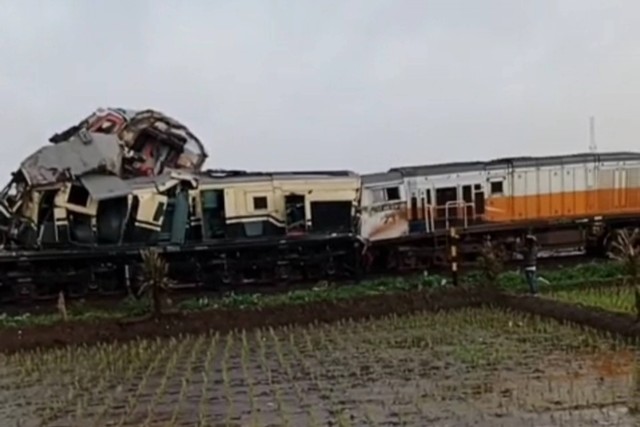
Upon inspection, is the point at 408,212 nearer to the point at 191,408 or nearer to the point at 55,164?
the point at 55,164

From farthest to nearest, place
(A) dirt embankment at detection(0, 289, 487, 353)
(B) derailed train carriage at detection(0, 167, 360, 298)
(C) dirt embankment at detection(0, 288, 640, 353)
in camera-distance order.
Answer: (B) derailed train carriage at detection(0, 167, 360, 298)
(A) dirt embankment at detection(0, 289, 487, 353)
(C) dirt embankment at detection(0, 288, 640, 353)

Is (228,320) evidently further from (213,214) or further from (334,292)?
(213,214)

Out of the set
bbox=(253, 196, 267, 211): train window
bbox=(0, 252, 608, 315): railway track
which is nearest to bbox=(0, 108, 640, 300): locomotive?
bbox=(253, 196, 267, 211): train window

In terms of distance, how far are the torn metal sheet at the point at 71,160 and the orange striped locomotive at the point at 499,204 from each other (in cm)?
599

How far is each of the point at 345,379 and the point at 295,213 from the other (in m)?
13.1

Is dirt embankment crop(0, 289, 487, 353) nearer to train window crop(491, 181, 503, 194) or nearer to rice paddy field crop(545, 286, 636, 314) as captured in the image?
rice paddy field crop(545, 286, 636, 314)

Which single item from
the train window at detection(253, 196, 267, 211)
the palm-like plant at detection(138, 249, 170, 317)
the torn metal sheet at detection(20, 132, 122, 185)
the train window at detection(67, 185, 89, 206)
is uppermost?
the torn metal sheet at detection(20, 132, 122, 185)

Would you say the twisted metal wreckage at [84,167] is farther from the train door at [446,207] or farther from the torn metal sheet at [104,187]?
the train door at [446,207]

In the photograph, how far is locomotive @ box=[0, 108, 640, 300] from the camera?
22.7m

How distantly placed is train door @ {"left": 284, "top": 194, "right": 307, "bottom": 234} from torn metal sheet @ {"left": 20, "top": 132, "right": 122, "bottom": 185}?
151 inches

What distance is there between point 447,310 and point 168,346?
16.4ft

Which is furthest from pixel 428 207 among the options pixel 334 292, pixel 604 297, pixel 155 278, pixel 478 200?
pixel 155 278

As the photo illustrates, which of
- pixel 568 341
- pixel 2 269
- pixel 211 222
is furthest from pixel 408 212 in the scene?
pixel 568 341

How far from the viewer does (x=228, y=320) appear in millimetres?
17984
